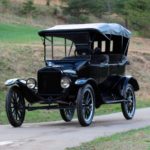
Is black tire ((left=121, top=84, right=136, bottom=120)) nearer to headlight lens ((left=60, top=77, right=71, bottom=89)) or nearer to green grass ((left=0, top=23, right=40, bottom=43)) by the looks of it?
headlight lens ((left=60, top=77, right=71, bottom=89))

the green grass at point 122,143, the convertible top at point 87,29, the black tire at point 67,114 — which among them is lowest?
the black tire at point 67,114

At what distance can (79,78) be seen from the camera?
675 inches

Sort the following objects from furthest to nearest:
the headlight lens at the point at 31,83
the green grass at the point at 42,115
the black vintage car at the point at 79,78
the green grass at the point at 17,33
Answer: the green grass at the point at 17,33 < the green grass at the point at 42,115 < the headlight lens at the point at 31,83 < the black vintage car at the point at 79,78

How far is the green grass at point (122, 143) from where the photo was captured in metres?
11.6

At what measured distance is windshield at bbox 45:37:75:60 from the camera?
19.1m

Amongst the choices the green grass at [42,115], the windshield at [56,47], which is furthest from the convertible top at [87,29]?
the green grass at [42,115]

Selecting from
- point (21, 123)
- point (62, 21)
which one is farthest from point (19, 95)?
point (62, 21)

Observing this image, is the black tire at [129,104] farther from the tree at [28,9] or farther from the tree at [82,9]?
the tree at [82,9]

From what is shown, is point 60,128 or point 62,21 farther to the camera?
point 62,21

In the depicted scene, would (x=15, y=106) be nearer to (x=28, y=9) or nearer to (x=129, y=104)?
(x=129, y=104)

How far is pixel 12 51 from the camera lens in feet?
107

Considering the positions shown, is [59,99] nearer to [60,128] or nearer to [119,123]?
[60,128]

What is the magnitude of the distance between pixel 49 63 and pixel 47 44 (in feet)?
4.04

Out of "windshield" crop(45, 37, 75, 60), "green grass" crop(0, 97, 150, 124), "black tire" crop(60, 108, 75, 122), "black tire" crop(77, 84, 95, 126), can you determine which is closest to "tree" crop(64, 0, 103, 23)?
"green grass" crop(0, 97, 150, 124)
